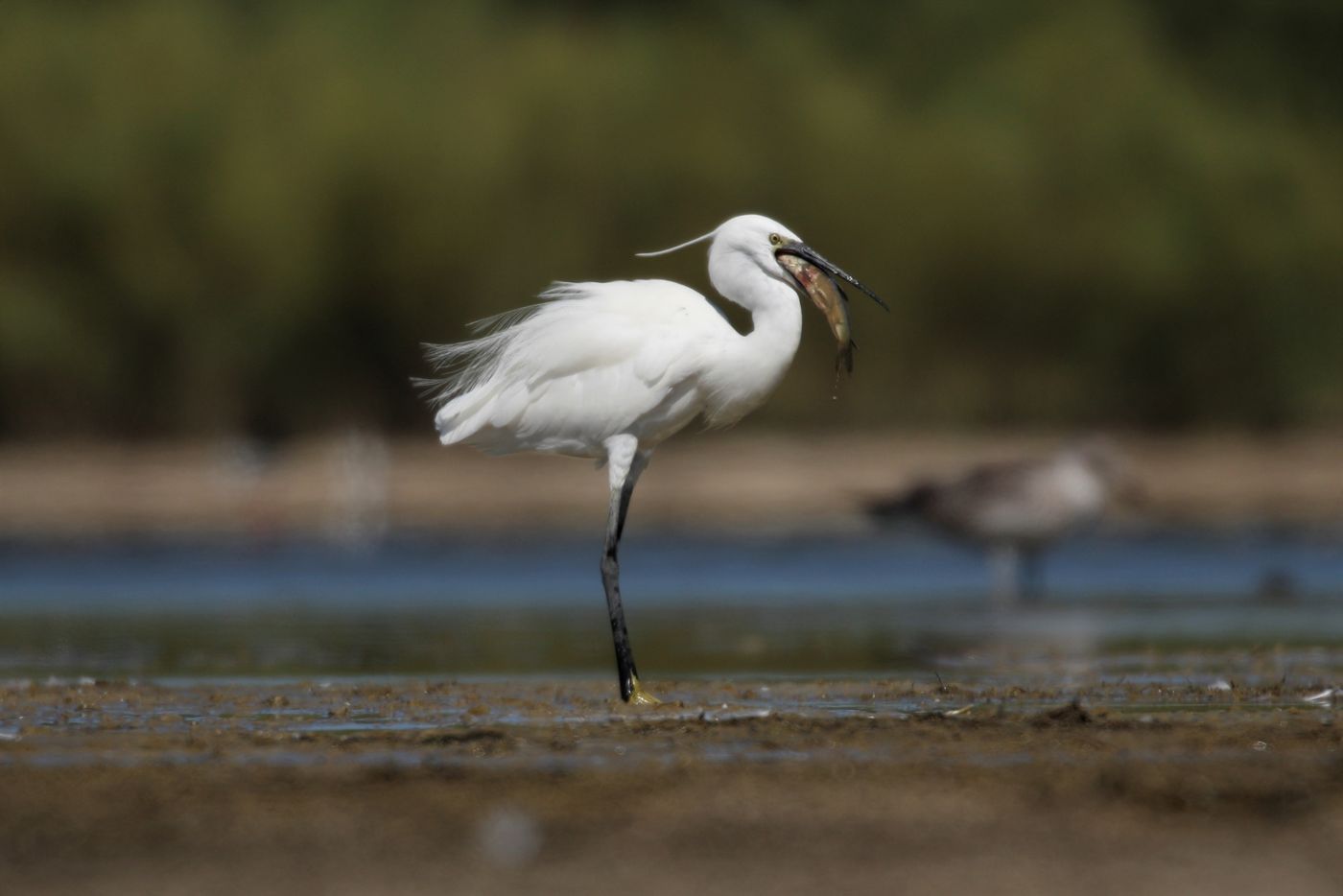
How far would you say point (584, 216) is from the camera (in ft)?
113

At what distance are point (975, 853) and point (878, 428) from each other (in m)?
30.0

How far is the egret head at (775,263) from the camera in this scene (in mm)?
8961

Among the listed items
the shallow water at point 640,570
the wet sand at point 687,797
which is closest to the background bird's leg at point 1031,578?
the shallow water at point 640,570

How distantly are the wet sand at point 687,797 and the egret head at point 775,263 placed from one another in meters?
1.79

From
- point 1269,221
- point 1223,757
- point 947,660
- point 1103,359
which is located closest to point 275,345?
point 1103,359

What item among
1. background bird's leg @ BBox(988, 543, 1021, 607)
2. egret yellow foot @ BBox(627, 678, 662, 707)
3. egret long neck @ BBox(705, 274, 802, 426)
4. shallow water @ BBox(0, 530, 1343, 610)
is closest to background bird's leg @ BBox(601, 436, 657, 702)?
egret yellow foot @ BBox(627, 678, 662, 707)

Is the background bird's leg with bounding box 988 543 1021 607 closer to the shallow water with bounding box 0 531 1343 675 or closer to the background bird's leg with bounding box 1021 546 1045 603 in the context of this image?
the background bird's leg with bounding box 1021 546 1045 603

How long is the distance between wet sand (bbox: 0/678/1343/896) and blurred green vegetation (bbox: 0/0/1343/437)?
24.9m

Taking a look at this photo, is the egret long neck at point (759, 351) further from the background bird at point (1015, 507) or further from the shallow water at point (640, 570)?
the background bird at point (1015, 507)

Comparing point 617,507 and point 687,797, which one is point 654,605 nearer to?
point 617,507

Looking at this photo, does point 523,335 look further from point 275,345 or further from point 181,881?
point 275,345

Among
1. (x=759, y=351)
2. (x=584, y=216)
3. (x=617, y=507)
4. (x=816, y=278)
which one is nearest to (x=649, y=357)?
(x=759, y=351)

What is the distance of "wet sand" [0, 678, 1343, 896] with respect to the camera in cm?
478

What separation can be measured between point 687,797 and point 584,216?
29.0 metres
